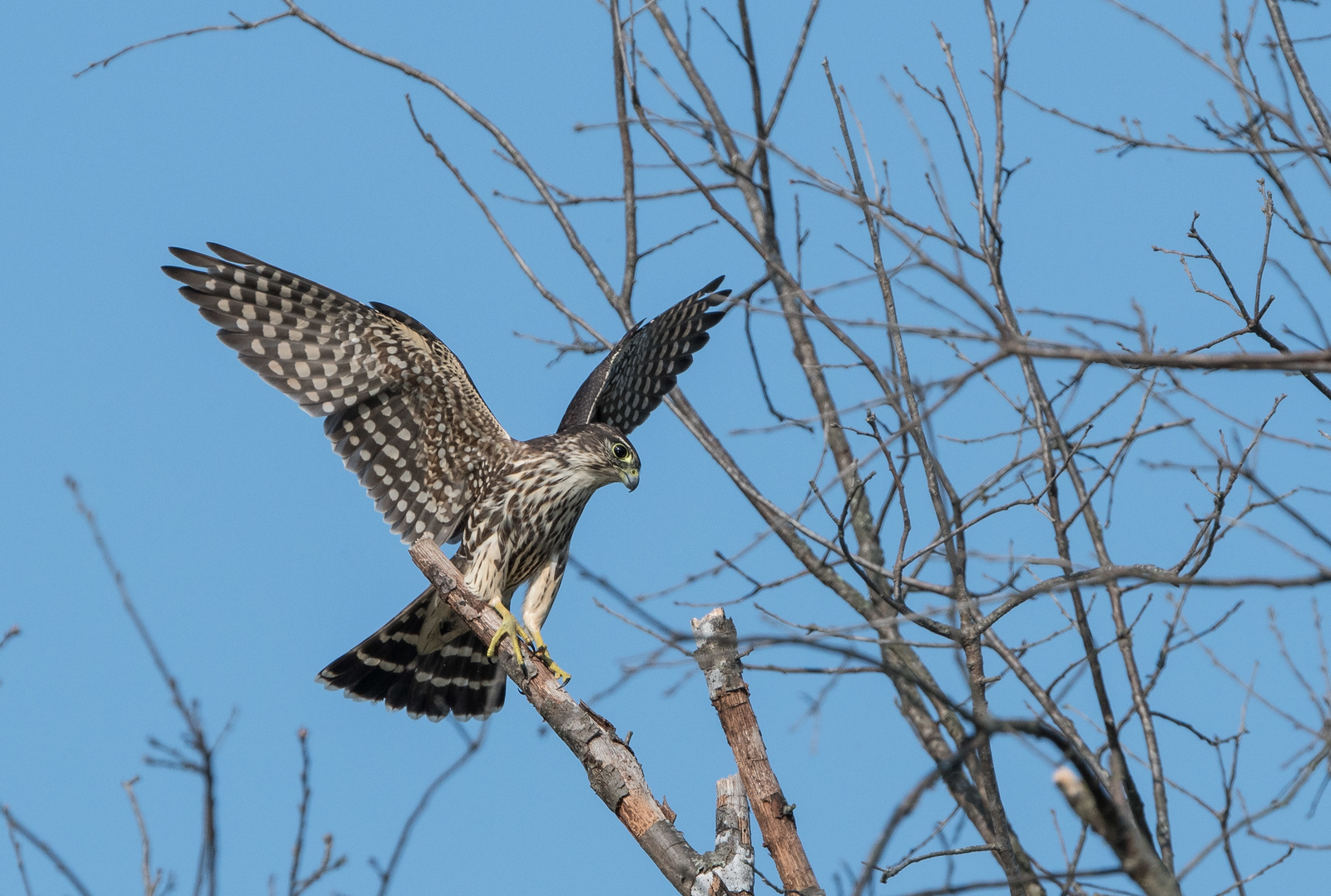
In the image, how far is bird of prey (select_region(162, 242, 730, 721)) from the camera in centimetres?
500

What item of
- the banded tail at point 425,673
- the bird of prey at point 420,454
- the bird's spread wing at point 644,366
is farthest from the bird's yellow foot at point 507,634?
the bird's spread wing at point 644,366

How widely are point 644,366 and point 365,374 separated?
1.26 m

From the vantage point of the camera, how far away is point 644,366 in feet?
18.1

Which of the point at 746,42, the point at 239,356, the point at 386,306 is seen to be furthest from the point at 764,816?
the point at 746,42

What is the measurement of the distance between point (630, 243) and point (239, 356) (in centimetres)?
184

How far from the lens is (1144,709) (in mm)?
3652

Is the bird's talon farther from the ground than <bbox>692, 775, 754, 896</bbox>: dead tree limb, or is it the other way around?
the bird's talon

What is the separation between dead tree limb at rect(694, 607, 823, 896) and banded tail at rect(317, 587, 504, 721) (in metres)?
1.89

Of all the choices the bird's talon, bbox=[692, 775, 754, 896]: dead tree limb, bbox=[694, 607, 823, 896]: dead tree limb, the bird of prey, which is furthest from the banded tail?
bbox=[692, 775, 754, 896]: dead tree limb

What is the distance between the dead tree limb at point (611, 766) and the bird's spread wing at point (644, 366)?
1674mm

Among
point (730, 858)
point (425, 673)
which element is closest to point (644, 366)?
point (425, 673)

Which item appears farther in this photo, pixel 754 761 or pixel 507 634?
pixel 507 634

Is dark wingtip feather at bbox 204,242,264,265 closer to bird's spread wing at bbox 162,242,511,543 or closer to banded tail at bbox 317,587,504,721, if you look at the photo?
bird's spread wing at bbox 162,242,511,543

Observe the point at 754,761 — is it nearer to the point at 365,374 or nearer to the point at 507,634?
the point at 507,634
